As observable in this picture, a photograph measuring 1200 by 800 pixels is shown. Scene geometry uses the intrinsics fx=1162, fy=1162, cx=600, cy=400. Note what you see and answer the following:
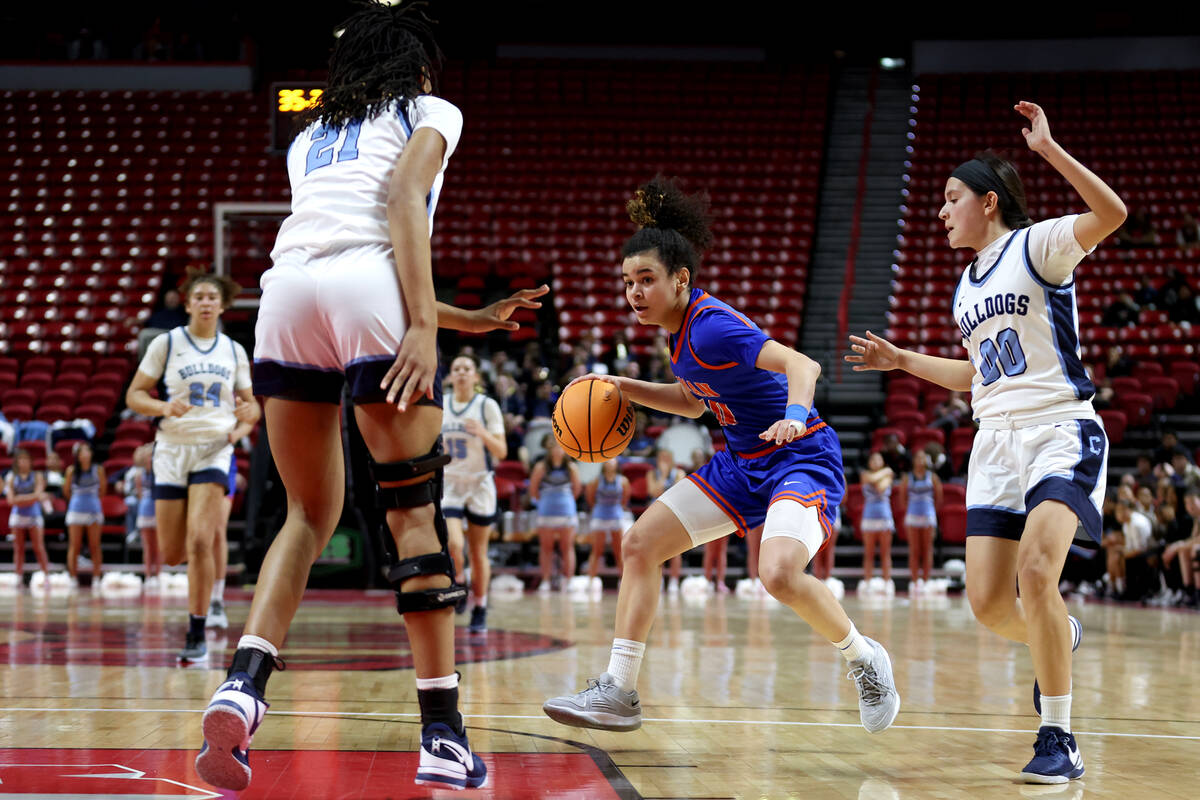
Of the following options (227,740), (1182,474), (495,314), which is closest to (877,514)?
(1182,474)

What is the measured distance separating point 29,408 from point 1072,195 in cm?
1648

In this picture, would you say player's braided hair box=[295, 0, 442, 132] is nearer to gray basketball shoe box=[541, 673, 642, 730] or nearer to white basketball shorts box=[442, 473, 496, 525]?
gray basketball shoe box=[541, 673, 642, 730]

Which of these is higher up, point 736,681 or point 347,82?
point 347,82

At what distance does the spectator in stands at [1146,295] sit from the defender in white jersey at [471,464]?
12.5 meters

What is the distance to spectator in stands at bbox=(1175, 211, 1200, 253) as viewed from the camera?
1839 cm

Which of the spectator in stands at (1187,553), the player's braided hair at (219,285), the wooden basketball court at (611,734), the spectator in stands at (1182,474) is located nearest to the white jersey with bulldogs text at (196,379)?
the player's braided hair at (219,285)

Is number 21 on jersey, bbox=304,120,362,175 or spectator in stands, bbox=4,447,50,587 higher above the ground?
number 21 on jersey, bbox=304,120,362,175

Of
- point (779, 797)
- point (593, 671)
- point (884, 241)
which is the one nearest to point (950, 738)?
point (779, 797)

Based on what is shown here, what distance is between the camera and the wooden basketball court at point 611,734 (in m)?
3.05

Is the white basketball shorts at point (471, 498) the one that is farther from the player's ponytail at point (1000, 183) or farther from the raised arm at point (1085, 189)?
the raised arm at point (1085, 189)

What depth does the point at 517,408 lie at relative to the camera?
1427 centimetres

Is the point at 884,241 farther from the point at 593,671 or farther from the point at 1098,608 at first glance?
the point at 593,671

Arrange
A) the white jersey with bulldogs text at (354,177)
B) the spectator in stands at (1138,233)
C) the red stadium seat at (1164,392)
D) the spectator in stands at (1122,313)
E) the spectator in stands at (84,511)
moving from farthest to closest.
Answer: the spectator in stands at (1138,233)
the spectator in stands at (1122,313)
the red stadium seat at (1164,392)
the spectator in stands at (84,511)
the white jersey with bulldogs text at (354,177)

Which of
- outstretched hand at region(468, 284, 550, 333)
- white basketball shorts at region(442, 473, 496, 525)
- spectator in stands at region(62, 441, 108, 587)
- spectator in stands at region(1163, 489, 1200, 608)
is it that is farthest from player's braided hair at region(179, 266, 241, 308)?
spectator in stands at region(1163, 489, 1200, 608)
